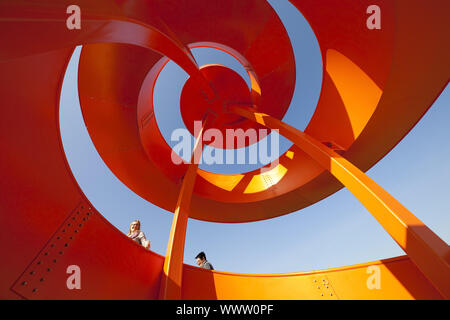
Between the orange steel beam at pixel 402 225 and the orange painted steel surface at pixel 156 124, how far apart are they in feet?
0.07

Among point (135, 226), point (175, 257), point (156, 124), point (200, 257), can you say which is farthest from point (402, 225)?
point (156, 124)

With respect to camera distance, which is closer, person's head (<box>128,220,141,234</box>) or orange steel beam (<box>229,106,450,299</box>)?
orange steel beam (<box>229,106,450,299</box>)

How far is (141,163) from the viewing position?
746 cm

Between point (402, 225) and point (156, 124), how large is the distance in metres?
7.73

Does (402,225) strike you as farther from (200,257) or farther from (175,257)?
(200,257)

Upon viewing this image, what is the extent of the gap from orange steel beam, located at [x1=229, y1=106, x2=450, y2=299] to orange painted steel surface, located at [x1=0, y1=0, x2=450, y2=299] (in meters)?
0.02

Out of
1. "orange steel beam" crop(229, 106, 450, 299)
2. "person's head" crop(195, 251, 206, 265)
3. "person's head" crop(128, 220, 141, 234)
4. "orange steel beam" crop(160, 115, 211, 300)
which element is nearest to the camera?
"orange steel beam" crop(229, 106, 450, 299)

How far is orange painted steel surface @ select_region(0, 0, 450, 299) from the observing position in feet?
8.37

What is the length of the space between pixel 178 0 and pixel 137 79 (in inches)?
103

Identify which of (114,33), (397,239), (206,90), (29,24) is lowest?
(397,239)

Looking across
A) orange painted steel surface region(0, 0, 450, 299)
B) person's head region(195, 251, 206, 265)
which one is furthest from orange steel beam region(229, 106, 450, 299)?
person's head region(195, 251, 206, 265)

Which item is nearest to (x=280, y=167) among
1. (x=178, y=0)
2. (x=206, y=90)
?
(x=206, y=90)

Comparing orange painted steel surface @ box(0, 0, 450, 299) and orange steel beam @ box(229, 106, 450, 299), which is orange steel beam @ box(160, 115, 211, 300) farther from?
orange steel beam @ box(229, 106, 450, 299)

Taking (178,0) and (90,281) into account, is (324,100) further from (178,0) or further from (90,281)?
(90,281)
